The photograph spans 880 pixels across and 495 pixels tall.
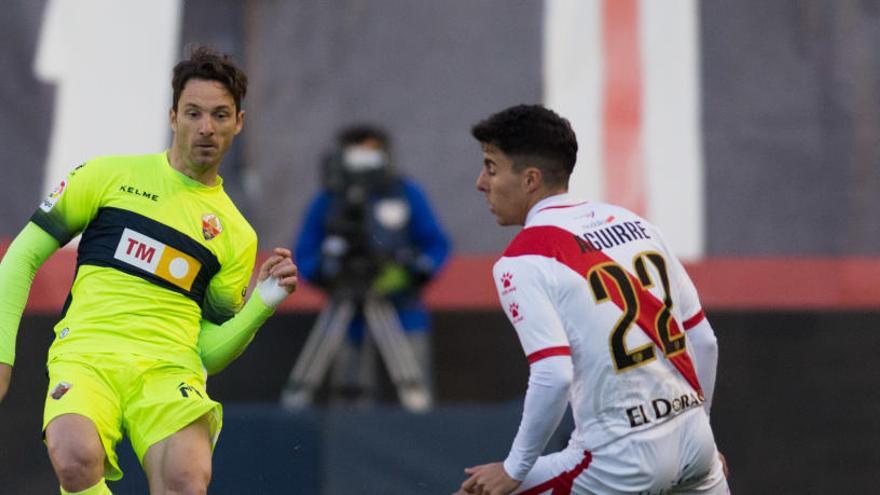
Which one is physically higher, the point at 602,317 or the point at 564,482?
the point at 602,317

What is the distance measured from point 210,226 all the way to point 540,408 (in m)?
1.49

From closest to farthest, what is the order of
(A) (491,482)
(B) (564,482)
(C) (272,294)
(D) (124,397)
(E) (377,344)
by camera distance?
(A) (491,482), (B) (564,482), (D) (124,397), (C) (272,294), (E) (377,344)

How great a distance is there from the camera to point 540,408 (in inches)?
166

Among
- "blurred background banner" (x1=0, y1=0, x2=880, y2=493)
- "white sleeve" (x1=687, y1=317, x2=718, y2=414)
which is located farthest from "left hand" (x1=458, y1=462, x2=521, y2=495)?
"blurred background banner" (x1=0, y1=0, x2=880, y2=493)

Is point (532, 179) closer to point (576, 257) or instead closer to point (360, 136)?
point (576, 257)

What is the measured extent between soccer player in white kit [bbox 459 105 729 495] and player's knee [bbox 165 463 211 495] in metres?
0.89

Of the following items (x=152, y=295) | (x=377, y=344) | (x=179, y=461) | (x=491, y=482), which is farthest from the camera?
(x=377, y=344)

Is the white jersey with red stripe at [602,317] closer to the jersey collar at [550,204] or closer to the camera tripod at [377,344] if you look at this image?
the jersey collar at [550,204]

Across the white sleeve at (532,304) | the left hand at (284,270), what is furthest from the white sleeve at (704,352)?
the left hand at (284,270)

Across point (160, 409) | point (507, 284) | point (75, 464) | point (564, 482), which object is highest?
point (507, 284)

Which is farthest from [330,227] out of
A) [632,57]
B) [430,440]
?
[632,57]

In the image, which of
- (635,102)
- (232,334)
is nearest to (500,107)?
(635,102)

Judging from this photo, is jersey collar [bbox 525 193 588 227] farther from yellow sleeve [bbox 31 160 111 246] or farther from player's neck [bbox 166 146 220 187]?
yellow sleeve [bbox 31 160 111 246]

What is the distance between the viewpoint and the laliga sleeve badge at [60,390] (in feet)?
14.9
